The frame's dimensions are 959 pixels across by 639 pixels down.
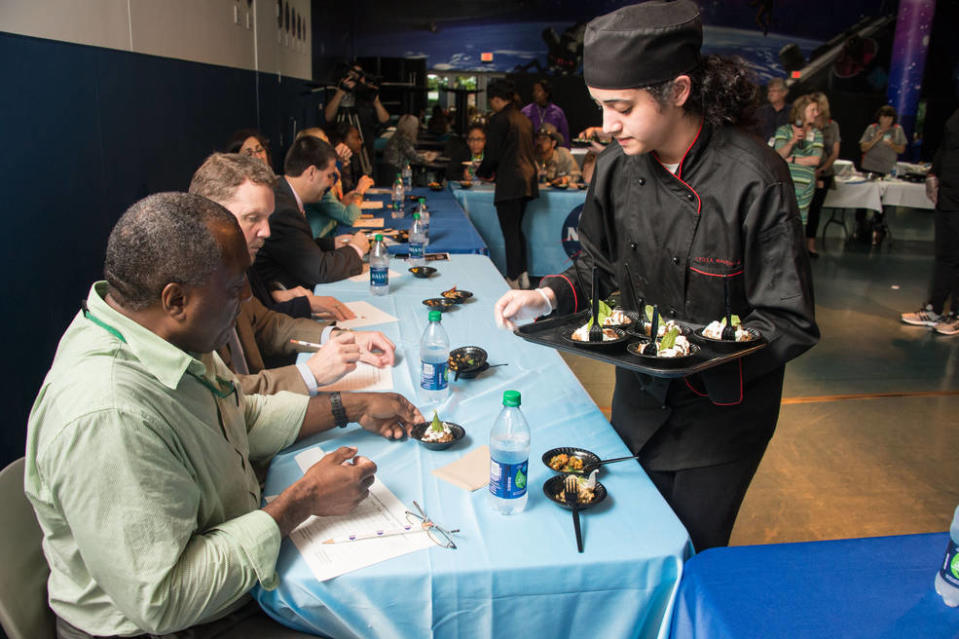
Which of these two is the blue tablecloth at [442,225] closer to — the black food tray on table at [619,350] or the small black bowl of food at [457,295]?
the small black bowl of food at [457,295]

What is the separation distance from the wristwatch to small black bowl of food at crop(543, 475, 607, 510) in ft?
1.92

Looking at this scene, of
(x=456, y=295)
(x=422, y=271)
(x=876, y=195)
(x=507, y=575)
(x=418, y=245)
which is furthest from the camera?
(x=876, y=195)

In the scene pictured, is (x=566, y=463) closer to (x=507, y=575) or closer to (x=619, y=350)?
(x=619, y=350)

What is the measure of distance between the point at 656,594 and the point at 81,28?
3.01 meters

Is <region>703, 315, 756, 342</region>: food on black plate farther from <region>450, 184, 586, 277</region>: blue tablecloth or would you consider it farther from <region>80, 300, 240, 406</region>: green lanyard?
<region>450, 184, 586, 277</region>: blue tablecloth

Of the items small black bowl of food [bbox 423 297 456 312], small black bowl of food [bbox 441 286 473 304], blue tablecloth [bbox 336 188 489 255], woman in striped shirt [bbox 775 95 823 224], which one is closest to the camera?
small black bowl of food [bbox 423 297 456 312]

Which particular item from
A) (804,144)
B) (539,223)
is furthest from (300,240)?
(804,144)

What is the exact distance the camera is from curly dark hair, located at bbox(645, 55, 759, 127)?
161cm

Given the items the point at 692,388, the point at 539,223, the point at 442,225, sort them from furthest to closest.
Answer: the point at 539,223 < the point at 442,225 < the point at 692,388

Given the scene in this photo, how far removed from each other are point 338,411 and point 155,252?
739mm

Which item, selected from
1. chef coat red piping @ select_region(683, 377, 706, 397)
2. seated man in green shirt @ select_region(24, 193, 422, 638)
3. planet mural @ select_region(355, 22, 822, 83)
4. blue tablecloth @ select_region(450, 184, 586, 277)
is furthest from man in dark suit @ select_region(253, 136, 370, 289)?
planet mural @ select_region(355, 22, 822, 83)

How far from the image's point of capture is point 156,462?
3.71ft

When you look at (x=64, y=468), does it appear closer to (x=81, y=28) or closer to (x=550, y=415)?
(x=550, y=415)

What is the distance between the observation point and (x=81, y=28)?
279 centimetres
